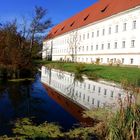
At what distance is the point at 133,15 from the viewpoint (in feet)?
135

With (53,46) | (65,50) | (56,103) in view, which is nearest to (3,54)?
(56,103)

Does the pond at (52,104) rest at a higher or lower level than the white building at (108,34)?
lower

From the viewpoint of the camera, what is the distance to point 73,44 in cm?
6744

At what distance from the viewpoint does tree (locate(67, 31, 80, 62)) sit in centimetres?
6600

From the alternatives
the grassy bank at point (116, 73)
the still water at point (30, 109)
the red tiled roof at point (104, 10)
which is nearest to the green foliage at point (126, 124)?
the still water at point (30, 109)

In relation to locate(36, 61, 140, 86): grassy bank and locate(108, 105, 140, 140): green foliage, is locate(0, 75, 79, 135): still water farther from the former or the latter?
locate(36, 61, 140, 86): grassy bank

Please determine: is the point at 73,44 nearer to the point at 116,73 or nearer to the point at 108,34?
the point at 108,34

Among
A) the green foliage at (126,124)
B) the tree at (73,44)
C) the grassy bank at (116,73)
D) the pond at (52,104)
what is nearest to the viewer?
the green foliage at (126,124)

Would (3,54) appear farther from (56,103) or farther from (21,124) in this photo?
(21,124)

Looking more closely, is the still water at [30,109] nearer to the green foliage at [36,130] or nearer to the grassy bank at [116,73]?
the green foliage at [36,130]

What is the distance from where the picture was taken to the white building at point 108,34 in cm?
4109

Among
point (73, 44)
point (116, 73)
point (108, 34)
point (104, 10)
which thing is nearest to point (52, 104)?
point (116, 73)

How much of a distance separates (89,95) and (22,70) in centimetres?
1241

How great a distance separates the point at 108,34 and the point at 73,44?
19.5 metres
